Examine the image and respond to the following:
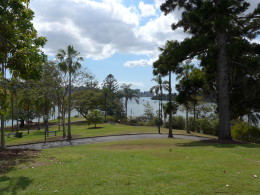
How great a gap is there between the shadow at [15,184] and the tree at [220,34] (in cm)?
1384

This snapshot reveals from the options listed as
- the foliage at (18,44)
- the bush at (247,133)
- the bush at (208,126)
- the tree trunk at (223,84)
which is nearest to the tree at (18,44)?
the foliage at (18,44)

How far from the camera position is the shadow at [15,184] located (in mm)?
5995

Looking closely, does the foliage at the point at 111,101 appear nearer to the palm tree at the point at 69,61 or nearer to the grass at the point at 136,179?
the palm tree at the point at 69,61

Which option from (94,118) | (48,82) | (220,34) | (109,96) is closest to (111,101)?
(109,96)

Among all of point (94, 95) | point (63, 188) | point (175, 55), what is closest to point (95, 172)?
point (63, 188)

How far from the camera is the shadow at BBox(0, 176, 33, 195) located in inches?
236

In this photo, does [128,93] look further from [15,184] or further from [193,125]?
[15,184]

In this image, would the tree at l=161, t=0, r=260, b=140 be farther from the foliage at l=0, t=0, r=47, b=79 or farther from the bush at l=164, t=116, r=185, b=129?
the bush at l=164, t=116, r=185, b=129

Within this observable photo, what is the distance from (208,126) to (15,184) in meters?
33.5

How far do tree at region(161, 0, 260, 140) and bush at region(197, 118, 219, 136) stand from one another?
1761 centimetres

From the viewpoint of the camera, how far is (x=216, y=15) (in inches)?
682

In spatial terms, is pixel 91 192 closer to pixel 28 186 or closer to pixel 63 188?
pixel 63 188

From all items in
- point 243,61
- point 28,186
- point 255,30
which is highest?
point 255,30

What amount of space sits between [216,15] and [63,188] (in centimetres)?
1547
